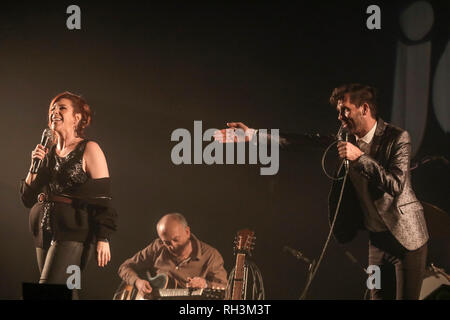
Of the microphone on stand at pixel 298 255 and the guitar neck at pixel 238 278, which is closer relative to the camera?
the guitar neck at pixel 238 278

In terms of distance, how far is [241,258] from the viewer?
426 cm

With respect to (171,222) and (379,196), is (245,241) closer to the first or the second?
(171,222)

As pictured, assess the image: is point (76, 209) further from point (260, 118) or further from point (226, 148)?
point (260, 118)

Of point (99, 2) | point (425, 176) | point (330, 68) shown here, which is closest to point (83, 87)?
point (99, 2)

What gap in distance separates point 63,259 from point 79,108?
125 cm

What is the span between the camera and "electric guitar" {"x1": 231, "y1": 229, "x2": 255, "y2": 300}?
419 cm

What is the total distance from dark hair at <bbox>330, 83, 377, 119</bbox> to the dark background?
0.19ft

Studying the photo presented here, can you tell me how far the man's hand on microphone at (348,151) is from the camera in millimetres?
4234

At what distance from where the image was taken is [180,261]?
4289mm

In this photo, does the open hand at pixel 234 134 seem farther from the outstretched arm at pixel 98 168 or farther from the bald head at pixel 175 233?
the outstretched arm at pixel 98 168

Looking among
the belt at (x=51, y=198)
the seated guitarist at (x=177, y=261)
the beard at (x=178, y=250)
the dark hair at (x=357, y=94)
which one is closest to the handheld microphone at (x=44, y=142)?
the belt at (x=51, y=198)

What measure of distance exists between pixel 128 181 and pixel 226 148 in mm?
852

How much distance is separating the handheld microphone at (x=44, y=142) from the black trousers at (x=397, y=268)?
2.79 m

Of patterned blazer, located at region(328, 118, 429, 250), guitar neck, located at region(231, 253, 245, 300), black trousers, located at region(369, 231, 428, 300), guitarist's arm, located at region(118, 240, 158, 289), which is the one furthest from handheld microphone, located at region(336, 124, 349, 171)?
guitarist's arm, located at region(118, 240, 158, 289)
